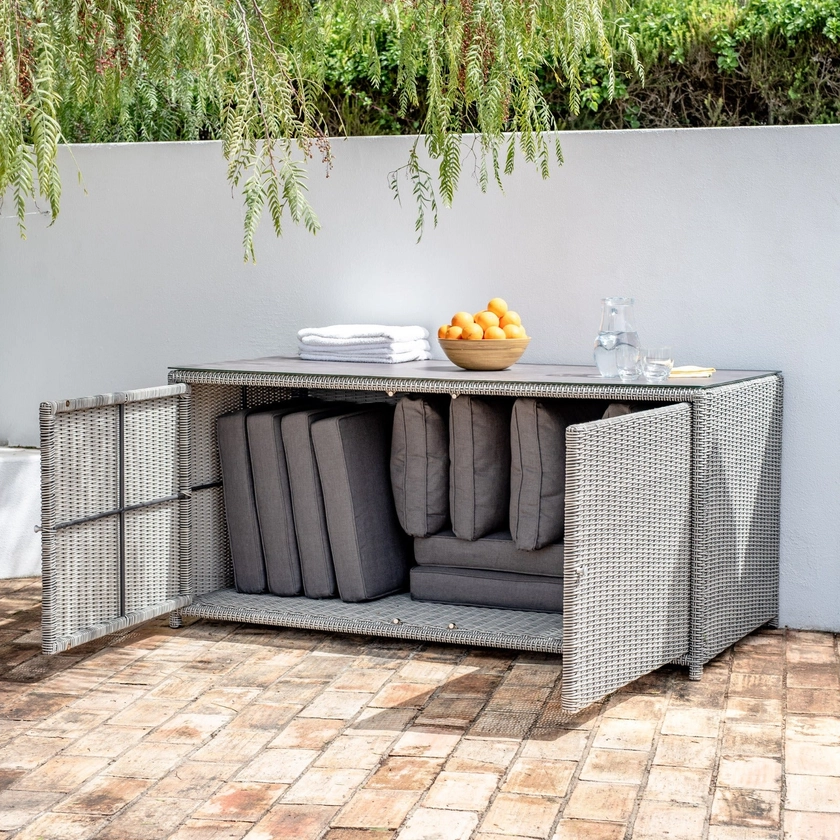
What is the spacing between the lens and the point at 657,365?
3.28 meters

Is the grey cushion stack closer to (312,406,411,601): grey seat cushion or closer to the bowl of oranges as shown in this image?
(312,406,411,601): grey seat cushion

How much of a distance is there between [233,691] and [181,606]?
627mm

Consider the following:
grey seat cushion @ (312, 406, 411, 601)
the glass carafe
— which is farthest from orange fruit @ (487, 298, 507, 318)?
grey seat cushion @ (312, 406, 411, 601)

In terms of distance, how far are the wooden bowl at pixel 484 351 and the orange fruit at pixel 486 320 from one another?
7 centimetres

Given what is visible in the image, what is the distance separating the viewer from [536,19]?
9.98ft

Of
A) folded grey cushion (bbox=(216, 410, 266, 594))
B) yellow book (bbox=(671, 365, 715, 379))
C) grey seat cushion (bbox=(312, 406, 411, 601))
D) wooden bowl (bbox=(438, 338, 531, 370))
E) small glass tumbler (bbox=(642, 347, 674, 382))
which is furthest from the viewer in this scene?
folded grey cushion (bbox=(216, 410, 266, 594))

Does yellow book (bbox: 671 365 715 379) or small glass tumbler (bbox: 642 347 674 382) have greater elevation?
small glass tumbler (bbox: 642 347 674 382)

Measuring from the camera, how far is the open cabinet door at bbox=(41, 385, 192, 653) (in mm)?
3154

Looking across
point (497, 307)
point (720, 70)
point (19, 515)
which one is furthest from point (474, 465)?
point (720, 70)

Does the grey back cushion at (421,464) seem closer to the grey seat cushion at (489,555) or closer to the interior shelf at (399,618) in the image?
the grey seat cushion at (489,555)

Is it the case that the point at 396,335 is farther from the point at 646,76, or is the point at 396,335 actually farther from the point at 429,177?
the point at 646,76

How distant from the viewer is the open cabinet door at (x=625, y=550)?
280 centimetres

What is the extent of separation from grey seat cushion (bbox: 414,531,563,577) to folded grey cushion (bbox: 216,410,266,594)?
0.54 meters

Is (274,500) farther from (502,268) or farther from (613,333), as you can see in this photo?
(613,333)
